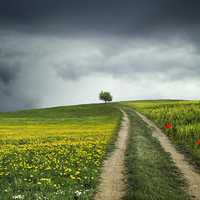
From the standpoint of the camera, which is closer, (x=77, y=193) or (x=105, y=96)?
(x=77, y=193)

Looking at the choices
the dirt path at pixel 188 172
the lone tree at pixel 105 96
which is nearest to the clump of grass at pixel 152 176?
the dirt path at pixel 188 172

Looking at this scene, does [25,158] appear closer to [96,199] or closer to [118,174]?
[118,174]

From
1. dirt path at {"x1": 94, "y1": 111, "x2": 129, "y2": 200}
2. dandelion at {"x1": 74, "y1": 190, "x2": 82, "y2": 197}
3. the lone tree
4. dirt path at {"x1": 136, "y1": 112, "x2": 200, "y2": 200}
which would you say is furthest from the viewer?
the lone tree

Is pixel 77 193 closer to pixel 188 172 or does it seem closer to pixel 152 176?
pixel 152 176

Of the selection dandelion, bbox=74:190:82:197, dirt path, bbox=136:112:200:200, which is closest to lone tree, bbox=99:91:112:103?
dirt path, bbox=136:112:200:200

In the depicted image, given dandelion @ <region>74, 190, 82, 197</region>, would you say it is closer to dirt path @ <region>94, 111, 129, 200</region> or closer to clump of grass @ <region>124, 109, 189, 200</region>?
dirt path @ <region>94, 111, 129, 200</region>

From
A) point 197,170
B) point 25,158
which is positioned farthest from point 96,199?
point 25,158

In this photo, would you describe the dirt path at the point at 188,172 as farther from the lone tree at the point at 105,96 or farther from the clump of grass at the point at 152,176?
the lone tree at the point at 105,96

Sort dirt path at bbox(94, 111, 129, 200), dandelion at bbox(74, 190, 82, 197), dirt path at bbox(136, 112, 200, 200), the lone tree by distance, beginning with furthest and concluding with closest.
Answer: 1. the lone tree
2. dirt path at bbox(136, 112, 200, 200)
3. dirt path at bbox(94, 111, 129, 200)
4. dandelion at bbox(74, 190, 82, 197)

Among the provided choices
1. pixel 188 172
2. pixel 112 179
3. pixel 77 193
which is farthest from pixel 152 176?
pixel 77 193

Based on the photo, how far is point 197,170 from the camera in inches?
801

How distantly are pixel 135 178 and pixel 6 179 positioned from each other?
19.9 ft

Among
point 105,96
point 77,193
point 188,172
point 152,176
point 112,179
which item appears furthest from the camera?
point 105,96

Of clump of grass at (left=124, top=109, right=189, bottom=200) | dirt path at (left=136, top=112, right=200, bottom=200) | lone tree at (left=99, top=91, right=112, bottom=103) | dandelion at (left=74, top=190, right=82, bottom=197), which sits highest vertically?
lone tree at (left=99, top=91, right=112, bottom=103)
